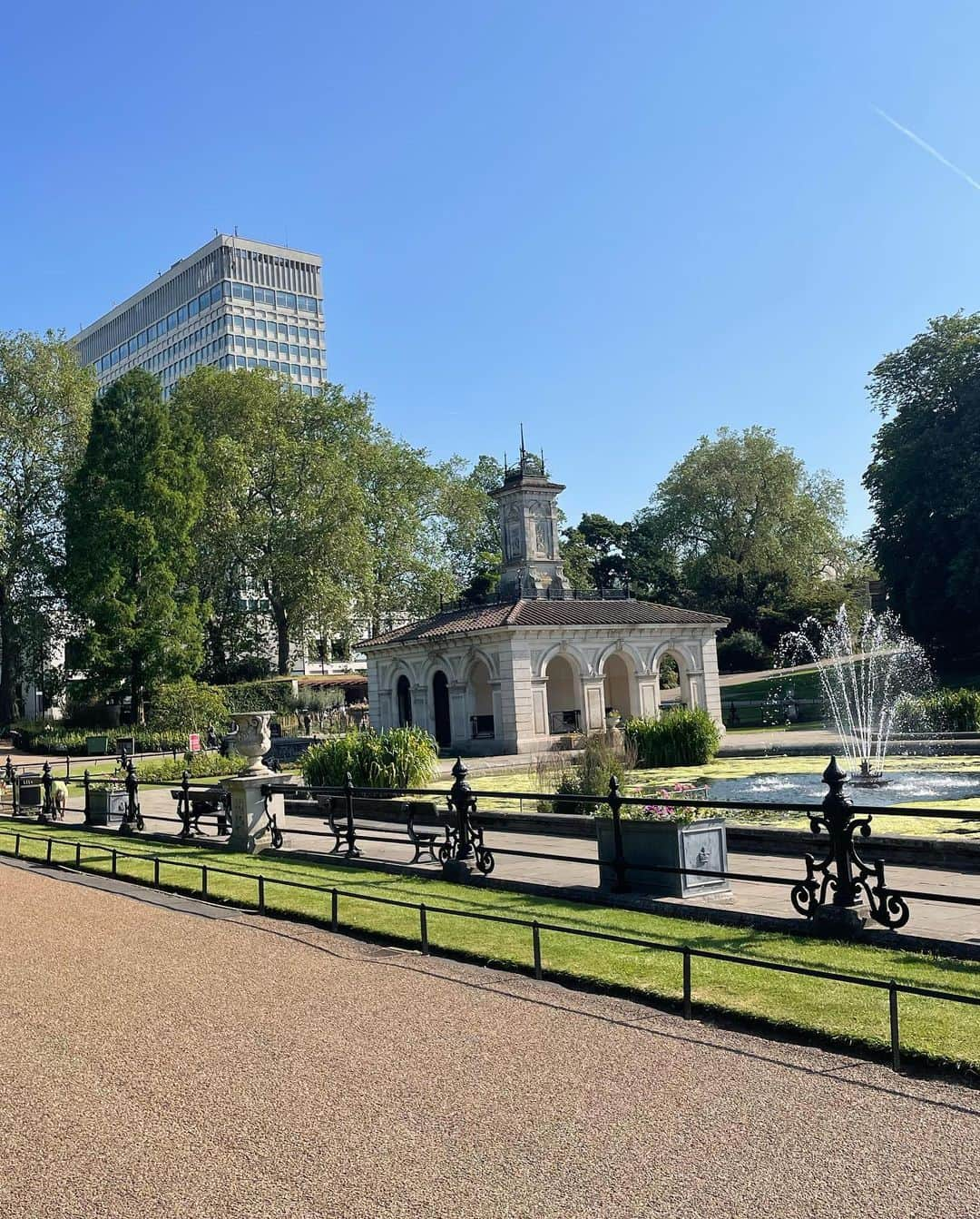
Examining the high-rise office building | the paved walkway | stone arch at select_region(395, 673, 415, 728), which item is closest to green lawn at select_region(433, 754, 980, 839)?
the paved walkway

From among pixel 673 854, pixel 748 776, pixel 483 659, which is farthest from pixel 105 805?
pixel 483 659

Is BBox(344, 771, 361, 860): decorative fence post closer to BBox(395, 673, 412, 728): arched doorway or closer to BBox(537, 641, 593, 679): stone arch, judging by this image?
BBox(537, 641, 593, 679): stone arch

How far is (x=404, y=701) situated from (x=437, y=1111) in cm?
3418

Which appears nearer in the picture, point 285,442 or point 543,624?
point 543,624

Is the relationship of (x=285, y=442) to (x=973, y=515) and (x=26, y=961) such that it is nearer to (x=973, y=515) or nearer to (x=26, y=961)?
(x=973, y=515)

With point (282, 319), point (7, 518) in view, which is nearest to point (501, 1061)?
point (7, 518)

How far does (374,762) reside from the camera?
2098 cm

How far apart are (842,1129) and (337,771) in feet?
55.4

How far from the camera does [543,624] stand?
33781mm

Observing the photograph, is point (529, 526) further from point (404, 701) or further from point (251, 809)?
point (251, 809)

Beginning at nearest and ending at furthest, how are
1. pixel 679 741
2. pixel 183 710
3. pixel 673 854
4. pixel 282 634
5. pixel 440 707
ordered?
pixel 673 854
pixel 679 741
pixel 440 707
pixel 183 710
pixel 282 634

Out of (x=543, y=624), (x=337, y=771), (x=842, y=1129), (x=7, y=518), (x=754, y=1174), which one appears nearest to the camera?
(x=754, y=1174)

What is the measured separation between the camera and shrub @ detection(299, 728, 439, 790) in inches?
818

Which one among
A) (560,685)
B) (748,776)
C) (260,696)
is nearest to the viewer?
Answer: (748,776)
